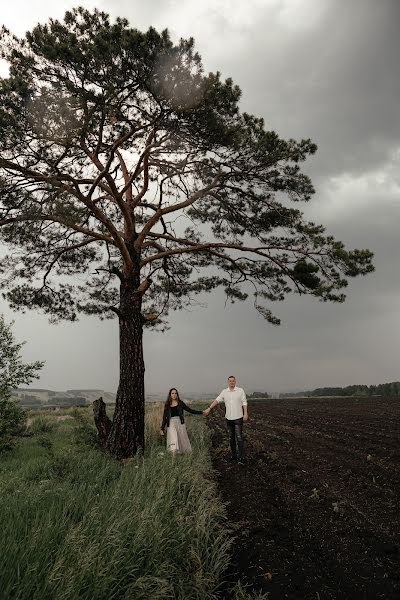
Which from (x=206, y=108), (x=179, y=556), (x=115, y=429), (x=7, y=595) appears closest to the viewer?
(x=7, y=595)

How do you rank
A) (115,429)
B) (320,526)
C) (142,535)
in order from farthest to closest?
(115,429)
(320,526)
(142,535)

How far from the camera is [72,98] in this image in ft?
29.8

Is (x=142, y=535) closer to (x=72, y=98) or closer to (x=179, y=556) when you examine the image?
(x=179, y=556)

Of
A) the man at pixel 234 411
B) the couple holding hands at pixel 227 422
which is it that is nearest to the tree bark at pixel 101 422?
the couple holding hands at pixel 227 422

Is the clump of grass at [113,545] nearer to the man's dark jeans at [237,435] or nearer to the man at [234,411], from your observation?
the man's dark jeans at [237,435]

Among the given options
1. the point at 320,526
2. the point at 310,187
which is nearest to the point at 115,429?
the point at 320,526

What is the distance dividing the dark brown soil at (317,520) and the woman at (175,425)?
0.90 m

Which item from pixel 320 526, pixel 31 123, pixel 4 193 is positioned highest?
pixel 31 123

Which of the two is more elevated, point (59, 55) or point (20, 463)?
point (59, 55)

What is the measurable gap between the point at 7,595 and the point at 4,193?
9.93m

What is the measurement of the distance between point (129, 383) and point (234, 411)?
8.81 feet

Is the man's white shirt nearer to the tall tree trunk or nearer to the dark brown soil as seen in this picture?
the dark brown soil

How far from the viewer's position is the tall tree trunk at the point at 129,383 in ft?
32.8

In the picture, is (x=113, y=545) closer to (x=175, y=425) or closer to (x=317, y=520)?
(x=317, y=520)
